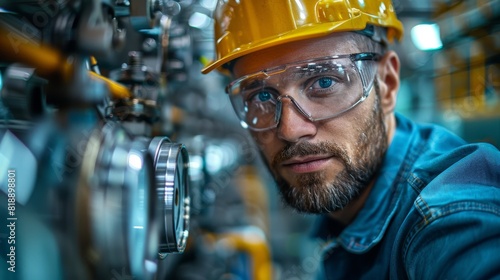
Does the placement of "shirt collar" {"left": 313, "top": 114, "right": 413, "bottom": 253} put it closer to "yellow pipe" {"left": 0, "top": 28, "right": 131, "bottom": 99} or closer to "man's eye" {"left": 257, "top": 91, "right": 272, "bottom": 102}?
"man's eye" {"left": 257, "top": 91, "right": 272, "bottom": 102}

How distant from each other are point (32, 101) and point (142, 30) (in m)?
0.45

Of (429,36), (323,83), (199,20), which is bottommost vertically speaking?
(323,83)

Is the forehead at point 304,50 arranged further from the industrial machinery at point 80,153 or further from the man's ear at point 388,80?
the industrial machinery at point 80,153

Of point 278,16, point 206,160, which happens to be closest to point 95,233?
point 278,16

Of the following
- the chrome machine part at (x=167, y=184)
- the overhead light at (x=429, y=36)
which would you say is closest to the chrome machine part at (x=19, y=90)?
the chrome machine part at (x=167, y=184)

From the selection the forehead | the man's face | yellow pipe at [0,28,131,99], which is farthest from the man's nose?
yellow pipe at [0,28,131,99]

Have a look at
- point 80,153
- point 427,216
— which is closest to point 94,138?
point 80,153

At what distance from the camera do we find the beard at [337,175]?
116 centimetres

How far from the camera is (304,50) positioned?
1141mm

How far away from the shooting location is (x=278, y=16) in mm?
1135

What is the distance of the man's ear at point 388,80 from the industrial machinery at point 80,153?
0.64 meters

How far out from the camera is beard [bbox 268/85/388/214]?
1.16 metres

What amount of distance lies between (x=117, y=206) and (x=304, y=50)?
62 centimetres

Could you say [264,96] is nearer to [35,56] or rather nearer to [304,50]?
[304,50]
